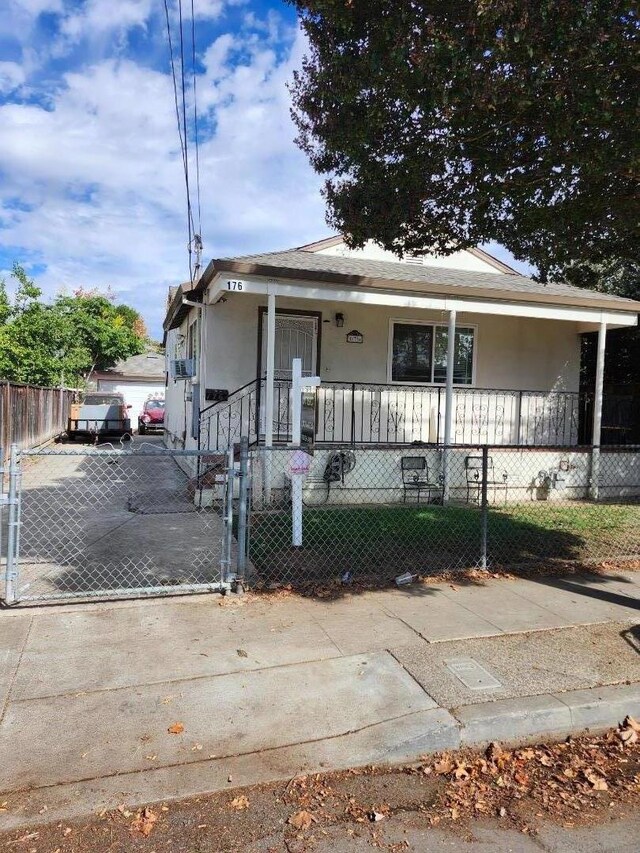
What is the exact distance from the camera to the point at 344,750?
326 centimetres

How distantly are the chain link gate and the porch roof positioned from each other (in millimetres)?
2930

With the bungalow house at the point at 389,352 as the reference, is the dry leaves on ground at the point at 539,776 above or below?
below

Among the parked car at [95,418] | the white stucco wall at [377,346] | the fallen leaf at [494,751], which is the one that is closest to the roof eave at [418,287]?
the white stucco wall at [377,346]

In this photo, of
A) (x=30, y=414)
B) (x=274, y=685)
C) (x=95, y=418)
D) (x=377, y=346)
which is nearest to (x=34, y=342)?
(x=95, y=418)

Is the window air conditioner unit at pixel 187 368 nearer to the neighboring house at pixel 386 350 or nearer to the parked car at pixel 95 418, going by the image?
the neighboring house at pixel 386 350

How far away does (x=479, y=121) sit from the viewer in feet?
18.0

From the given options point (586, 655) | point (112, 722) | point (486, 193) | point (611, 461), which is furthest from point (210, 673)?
point (611, 461)

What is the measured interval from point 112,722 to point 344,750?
1324 millimetres

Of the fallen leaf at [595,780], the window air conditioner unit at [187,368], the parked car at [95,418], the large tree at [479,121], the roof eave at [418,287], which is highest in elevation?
the large tree at [479,121]

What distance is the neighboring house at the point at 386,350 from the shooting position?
9.91 meters

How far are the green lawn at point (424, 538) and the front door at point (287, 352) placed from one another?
6.83 feet

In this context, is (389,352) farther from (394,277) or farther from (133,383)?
(133,383)

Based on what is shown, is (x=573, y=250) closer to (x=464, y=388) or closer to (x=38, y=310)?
(x=464, y=388)

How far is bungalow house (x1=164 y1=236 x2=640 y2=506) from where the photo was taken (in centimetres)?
991
